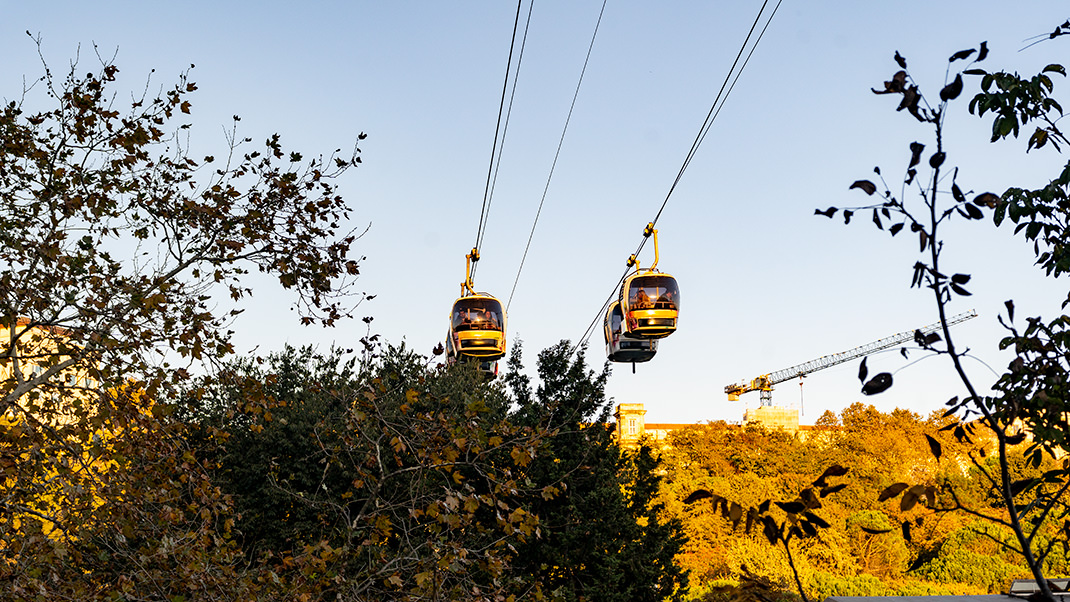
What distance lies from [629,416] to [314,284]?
75.1 meters

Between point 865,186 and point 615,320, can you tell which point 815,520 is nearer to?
point 865,186

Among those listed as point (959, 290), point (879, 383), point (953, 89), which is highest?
point (953, 89)

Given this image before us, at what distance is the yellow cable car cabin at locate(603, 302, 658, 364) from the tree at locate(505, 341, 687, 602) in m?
6.65

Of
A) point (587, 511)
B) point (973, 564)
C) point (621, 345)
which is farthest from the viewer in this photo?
point (973, 564)

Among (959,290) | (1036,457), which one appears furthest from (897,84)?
(1036,457)

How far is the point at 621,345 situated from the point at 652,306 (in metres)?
3.14

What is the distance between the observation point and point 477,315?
1014 inches

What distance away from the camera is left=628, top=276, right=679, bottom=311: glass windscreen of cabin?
79.3 ft

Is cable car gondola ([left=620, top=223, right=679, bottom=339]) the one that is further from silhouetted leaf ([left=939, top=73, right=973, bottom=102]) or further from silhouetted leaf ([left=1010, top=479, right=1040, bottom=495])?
silhouetted leaf ([left=939, top=73, right=973, bottom=102])

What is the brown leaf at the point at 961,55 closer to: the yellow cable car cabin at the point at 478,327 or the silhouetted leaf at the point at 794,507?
the silhouetted leaf at the point at 794,507

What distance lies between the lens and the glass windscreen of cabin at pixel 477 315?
25.7m

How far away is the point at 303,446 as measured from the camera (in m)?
23.8

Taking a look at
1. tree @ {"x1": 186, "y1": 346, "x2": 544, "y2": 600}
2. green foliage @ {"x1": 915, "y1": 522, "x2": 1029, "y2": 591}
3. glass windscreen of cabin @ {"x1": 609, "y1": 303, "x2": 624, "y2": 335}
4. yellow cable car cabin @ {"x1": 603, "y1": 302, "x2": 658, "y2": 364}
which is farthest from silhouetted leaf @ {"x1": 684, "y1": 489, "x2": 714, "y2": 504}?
green foliage @ {"x1": 915, "y1": 522, "x2": 1029, "y2": 591}

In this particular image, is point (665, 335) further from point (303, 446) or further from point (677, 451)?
point (677, 451)
